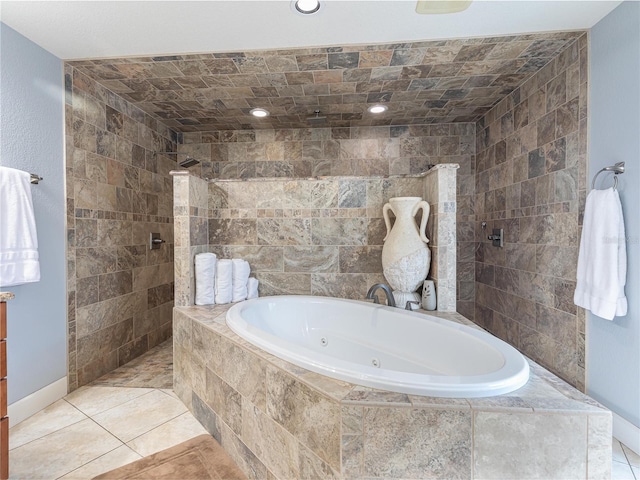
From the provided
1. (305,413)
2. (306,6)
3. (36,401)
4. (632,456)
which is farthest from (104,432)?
(632,456)

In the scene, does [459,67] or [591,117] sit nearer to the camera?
[591,117]

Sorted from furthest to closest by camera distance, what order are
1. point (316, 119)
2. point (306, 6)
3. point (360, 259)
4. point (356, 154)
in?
point (356, 154)
point (316, 119)
point (360, 259)
point (306, 6)

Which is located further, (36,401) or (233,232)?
(233,232)

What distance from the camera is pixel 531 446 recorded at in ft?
3.15

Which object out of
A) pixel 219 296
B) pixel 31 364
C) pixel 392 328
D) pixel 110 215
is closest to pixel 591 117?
pixel 392 328

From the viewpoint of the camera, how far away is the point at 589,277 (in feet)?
5.32

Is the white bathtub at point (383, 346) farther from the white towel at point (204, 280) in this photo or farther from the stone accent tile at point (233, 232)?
the stone accent tile at point (233, 232)

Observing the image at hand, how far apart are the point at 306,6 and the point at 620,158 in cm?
183

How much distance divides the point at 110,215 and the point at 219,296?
1.15 metres

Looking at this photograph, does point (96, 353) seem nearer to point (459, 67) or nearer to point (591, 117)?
point (459, 67)

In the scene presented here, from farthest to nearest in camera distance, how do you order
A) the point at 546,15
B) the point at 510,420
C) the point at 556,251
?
the point at 556,251 → the point at 546,15 → the point at 510,420

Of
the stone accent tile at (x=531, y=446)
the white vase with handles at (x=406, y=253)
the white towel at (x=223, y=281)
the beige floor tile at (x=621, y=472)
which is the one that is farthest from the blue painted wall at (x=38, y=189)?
the beige floor tile at (x=621, y=472)

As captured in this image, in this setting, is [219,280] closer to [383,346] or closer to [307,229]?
[307,229]

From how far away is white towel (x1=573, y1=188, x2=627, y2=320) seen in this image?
1.50 m
